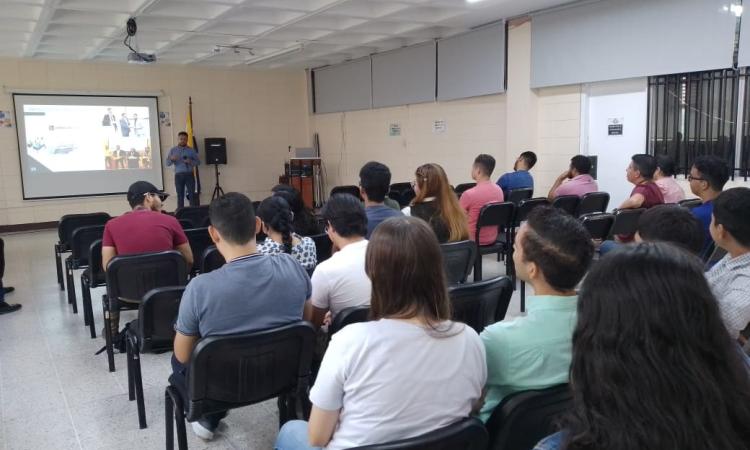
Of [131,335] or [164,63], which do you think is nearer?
[131,335]

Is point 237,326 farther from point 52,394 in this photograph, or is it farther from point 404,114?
point 404,114

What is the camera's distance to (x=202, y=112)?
1084 cm

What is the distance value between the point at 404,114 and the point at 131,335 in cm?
720

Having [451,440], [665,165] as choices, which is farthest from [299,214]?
[665,165]

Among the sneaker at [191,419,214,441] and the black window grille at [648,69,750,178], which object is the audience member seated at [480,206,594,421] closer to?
the sneaker at [191,419,214,441]

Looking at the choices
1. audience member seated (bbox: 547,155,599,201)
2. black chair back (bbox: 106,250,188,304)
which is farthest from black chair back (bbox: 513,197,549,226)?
black chair back (bbox: 106,250,188,304)

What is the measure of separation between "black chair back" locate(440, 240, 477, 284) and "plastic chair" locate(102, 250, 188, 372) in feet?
5.12

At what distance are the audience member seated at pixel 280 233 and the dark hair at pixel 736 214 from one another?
191cm

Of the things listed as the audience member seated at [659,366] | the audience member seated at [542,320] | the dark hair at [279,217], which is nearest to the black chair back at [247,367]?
the audience member seated at [542,320]

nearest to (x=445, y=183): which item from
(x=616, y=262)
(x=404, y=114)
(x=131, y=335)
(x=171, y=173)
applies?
(x=131, y=335)

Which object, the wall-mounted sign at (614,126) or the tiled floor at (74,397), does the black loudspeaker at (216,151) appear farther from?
the wall-mounted sign at (614,126)

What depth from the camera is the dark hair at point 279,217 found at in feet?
9.50

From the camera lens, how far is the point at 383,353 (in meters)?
1.30

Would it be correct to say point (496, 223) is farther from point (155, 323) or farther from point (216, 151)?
point (216, 151)
